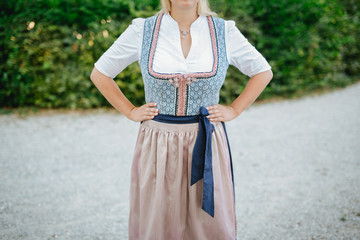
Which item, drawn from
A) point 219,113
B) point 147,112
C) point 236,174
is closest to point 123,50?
point 147,112

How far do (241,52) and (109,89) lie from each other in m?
0.83

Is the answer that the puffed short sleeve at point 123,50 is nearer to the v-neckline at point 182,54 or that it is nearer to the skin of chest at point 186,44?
the v-neckline at point 182,54

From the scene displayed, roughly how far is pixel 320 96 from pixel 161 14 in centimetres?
627

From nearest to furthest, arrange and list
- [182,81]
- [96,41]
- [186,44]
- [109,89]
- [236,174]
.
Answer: [182,81]
[186,44]
[109,89]
[236,174]
[96,41]

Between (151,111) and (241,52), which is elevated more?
(241,52)

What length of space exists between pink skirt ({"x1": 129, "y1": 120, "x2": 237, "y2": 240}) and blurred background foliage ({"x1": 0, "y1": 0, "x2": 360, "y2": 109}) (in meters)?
3.73

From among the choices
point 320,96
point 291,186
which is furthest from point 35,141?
point 320,96

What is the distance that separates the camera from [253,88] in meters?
1.98

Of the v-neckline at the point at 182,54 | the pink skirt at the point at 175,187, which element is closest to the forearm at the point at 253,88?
the pink skirt at the point at 175,187

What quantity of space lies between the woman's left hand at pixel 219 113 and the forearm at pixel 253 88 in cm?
6

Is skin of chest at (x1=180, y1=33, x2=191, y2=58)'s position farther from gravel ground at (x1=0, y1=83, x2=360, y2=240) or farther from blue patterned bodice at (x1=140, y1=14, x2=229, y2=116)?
gravel ground at (x1=0, y1=83, x2=360, y2=240)

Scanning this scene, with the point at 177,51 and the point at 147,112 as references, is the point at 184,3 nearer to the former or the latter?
the point at 177,51

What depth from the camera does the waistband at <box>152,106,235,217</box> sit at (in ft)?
5.92

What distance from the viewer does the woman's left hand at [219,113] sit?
1851 mm
